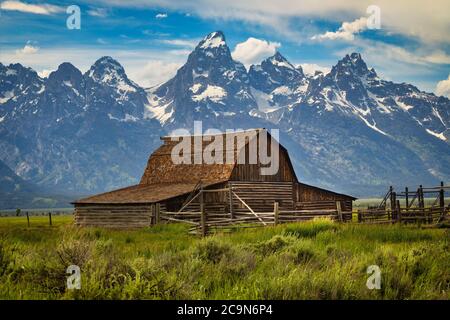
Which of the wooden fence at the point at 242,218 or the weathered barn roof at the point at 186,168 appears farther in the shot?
the weathered barn roof at the point at 186,168

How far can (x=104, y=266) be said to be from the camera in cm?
849

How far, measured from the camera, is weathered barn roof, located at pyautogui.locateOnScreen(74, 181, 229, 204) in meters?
36.4

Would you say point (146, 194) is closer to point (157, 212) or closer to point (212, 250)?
point (157, 212)

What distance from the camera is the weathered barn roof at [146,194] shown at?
3644 centimetres

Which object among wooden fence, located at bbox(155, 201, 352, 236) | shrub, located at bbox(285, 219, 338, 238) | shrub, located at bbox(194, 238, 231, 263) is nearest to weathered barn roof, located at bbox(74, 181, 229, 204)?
wooden fence, located at bbox(155, 201, 352, 236)

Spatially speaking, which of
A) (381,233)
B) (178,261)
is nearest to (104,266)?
(178,261)

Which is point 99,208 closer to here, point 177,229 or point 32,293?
point 177,229

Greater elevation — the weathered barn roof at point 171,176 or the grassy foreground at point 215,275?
the weathered barn roof at point 171,176

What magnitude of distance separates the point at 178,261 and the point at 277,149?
105ft

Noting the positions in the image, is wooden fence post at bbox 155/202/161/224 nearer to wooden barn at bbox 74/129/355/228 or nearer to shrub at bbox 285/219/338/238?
wooden barn at bbox 74/129/355/228

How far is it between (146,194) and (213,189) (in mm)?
4950

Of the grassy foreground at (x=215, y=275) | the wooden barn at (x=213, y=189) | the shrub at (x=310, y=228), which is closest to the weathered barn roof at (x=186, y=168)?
the wooden barn at (x=213, y=189)

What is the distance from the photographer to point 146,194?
127 ft

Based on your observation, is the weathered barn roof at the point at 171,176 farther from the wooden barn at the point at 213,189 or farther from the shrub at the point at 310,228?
the shrub at the point at 310,228
